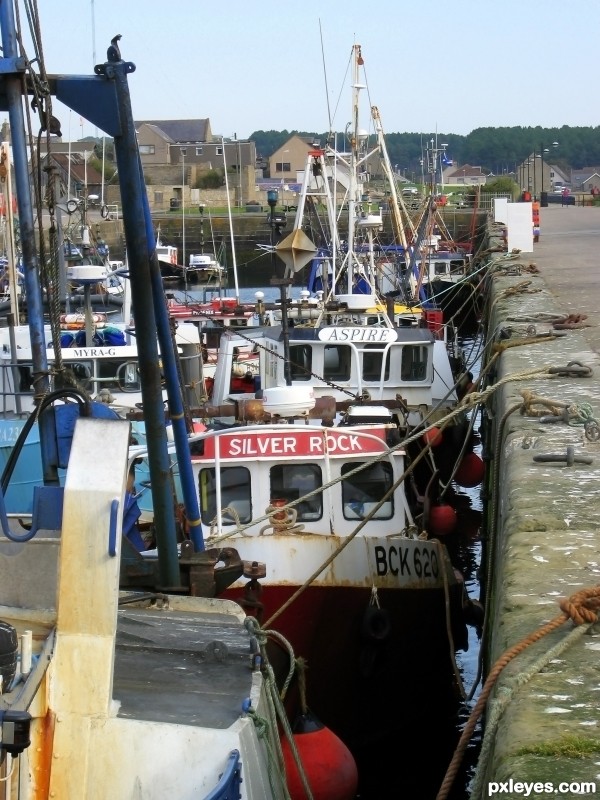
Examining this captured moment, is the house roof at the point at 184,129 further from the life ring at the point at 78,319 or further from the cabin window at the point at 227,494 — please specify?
the cabin window at the point at 227,494

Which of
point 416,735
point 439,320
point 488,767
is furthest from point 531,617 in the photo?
point 439,320

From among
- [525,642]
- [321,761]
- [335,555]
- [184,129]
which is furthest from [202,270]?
[184,129]

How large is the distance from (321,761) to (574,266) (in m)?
13.1

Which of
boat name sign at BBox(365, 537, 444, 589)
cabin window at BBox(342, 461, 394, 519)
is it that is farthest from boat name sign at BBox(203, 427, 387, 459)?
boat name sign at BBox(365, 537, 444, 589)

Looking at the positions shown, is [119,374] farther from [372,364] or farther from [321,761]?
[321,761]

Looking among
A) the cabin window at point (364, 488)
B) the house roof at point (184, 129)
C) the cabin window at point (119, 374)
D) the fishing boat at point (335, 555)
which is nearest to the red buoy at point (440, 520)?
the fishing boat at point (335, 555)

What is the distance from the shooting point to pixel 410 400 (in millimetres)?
15492

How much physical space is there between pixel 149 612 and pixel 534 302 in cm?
876

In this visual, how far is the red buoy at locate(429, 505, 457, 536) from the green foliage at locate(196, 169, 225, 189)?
72.3 m

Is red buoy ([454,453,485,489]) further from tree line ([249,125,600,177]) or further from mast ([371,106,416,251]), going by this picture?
tree line ([249,125,600,177])

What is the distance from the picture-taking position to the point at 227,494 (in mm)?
9094

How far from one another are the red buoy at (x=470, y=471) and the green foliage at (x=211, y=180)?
6894 cm

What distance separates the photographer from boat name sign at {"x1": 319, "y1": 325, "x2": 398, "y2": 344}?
14.7 m

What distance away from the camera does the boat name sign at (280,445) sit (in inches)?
356
